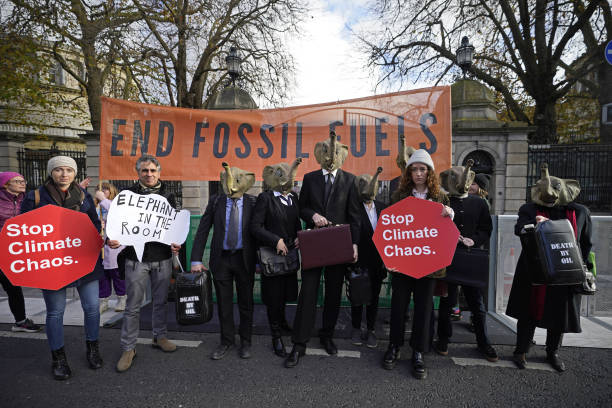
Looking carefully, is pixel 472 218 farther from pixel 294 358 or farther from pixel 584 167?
pixel 584 167

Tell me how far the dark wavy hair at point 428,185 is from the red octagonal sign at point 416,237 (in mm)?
155

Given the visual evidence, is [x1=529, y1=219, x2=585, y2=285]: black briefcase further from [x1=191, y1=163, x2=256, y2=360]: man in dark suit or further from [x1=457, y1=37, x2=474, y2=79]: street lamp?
[x1=457, y1=37, x2=474, y2=79]: street lamp

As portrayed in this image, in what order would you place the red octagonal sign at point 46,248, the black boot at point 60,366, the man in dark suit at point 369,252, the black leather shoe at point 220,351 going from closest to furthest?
the red octagonal sign at point 46,248 → the black boot at point 60,366 → the black leather shoe at point 220,351 → the man in dark suit at point 369,252

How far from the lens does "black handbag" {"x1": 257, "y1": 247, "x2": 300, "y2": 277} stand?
121 inches

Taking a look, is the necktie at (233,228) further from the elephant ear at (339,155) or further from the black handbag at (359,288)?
the black handbag at (359,288)

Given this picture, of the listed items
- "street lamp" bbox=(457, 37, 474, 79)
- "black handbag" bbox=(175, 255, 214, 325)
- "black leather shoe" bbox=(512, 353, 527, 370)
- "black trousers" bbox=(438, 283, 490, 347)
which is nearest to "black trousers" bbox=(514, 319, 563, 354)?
"black leather shoe" bbox=(512, 353, 527, 370)

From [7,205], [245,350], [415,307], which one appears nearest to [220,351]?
[245,350]

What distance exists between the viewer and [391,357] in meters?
3.01

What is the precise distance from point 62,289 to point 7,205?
5.69ft

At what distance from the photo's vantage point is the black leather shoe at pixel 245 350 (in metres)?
3.18

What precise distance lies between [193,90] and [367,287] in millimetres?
13869

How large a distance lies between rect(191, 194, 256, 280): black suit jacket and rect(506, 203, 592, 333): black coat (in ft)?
7.92

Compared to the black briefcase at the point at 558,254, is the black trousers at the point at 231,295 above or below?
below


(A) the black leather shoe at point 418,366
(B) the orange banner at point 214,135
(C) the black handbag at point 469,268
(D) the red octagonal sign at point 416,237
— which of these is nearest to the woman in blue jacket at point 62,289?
(B) the orange banner at point 214,135
